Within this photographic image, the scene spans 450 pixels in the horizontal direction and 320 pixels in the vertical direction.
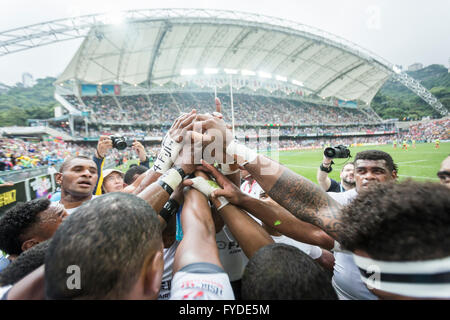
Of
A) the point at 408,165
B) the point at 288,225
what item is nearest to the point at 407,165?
the point at 408,165

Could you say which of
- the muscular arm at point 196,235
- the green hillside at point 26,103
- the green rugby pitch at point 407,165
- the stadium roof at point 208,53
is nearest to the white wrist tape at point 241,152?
the muscular arm at point 196,235

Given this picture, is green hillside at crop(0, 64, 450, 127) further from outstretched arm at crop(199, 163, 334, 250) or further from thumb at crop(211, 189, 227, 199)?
outstretched arm at crop(199, 163, 334, 250)

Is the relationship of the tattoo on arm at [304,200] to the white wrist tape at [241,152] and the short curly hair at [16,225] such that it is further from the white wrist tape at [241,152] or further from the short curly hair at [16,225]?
the short curly hair at [16,225]

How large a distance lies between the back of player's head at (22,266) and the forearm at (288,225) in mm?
1440

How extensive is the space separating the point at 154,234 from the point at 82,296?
1.15ft

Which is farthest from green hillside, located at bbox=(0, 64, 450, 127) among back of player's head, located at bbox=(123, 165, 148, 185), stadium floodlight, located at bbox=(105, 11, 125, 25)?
back of player's head, located at bbox=(123, 165, 148, 185)

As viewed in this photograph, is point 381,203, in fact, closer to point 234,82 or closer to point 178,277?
point 178,277

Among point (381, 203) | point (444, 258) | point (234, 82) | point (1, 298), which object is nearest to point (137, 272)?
point (1, 298)

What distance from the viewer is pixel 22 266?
1255mm

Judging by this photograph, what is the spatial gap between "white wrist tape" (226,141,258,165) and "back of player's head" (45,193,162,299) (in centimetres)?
94

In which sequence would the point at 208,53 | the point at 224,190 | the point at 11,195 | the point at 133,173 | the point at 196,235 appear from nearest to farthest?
the point at 196,235 → the point at 224,190 → the point at 133,173 → the point at 11,195 → the point at 208,53

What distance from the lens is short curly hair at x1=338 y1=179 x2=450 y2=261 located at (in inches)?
34.4

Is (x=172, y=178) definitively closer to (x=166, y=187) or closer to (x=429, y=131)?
(x=166, y=187)

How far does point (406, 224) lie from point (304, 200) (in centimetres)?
68
